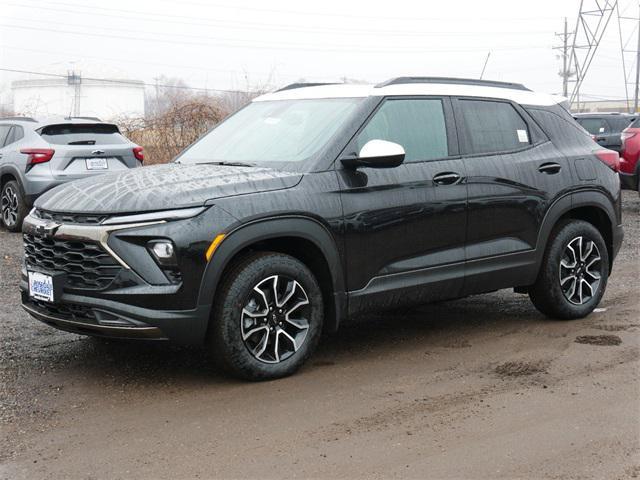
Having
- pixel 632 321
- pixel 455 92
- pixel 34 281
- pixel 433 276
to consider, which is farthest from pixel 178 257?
pixel 632 321

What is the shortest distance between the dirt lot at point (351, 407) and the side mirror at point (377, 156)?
4.22 feet

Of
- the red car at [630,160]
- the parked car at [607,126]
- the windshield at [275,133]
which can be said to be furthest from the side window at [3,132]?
the parked car at [607,126]

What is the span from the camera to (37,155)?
1214 centimetres

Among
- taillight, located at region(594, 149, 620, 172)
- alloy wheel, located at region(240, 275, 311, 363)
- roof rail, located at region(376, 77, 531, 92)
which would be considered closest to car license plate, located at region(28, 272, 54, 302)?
alloy wheel, located at region(240, 275, 311, 363)

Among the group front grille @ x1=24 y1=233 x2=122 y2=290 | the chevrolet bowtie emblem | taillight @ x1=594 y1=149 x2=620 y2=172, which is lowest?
front grille @ x1=24 y1=233 x2=122 y2=290

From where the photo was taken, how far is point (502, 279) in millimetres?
6367

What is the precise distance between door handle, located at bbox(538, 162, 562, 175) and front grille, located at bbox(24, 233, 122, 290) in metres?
3.32

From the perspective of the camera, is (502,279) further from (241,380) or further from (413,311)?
(241,380)

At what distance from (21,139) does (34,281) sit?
7.97 meters

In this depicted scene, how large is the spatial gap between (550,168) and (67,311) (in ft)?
12.0

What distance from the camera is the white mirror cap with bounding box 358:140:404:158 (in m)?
5.45

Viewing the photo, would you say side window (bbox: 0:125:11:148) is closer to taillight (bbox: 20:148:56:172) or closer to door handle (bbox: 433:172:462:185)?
taillight (bbox: 20:148:56:172)

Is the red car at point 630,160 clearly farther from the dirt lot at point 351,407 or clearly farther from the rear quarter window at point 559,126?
the dirt lot at point 351,407

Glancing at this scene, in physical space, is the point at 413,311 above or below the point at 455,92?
below
